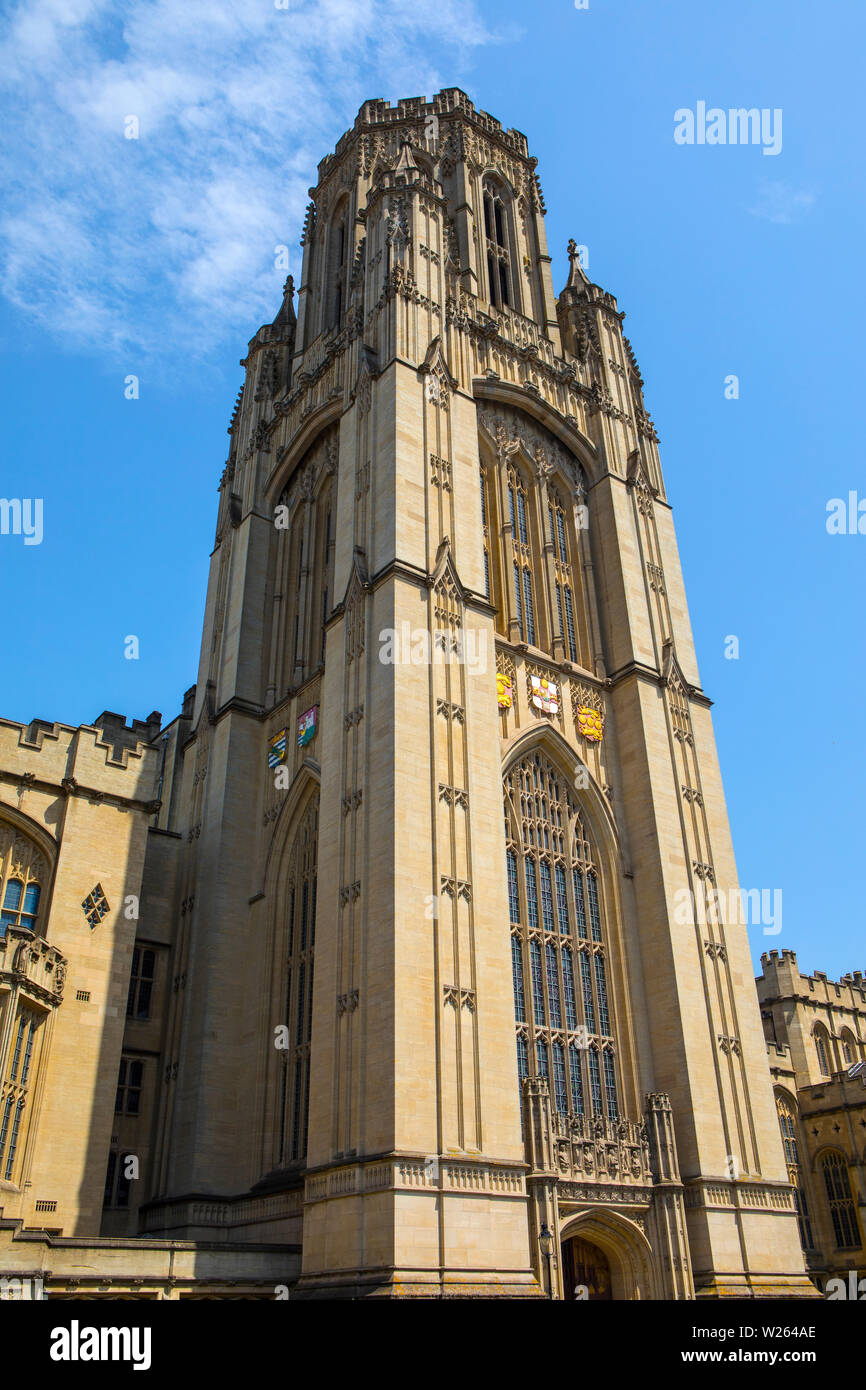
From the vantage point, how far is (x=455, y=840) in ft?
85.7

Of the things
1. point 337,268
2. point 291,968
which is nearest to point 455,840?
point 291,968

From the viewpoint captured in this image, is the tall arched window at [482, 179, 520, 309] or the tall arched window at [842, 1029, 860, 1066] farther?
the tall arched window at [842, 1029, 860, 1066]

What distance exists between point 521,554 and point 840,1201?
33.1 m

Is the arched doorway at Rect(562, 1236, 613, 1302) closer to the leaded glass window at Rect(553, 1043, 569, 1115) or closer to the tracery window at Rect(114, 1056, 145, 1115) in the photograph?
the leaded glass window at Rect(553, 1043, 569, 1115)

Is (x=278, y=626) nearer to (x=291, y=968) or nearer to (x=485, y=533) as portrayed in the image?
(x=485, y=533)

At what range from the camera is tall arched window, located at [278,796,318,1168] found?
27875 millimetres

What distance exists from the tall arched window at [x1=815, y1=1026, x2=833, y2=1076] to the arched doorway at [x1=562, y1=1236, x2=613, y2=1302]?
31.1 meters

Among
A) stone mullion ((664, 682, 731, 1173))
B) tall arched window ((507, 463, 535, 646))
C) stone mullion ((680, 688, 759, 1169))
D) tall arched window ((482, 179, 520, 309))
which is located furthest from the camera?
tall arched window ((482, 179, 520, 309))

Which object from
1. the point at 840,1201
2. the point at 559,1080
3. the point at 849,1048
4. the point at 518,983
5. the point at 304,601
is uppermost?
the point at 304,601

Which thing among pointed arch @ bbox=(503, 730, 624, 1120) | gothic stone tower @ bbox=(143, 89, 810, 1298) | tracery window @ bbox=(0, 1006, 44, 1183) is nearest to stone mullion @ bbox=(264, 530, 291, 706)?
gothic stone tower @ bbox=(143, 89, 810, 1298)

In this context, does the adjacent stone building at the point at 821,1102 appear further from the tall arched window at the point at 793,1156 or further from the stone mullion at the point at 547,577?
the stone mullion at the point at 547,577

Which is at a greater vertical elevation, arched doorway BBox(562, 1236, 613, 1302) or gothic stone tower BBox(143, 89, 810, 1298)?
gothic stone tower BBox(143, 89, 810, 1298)
